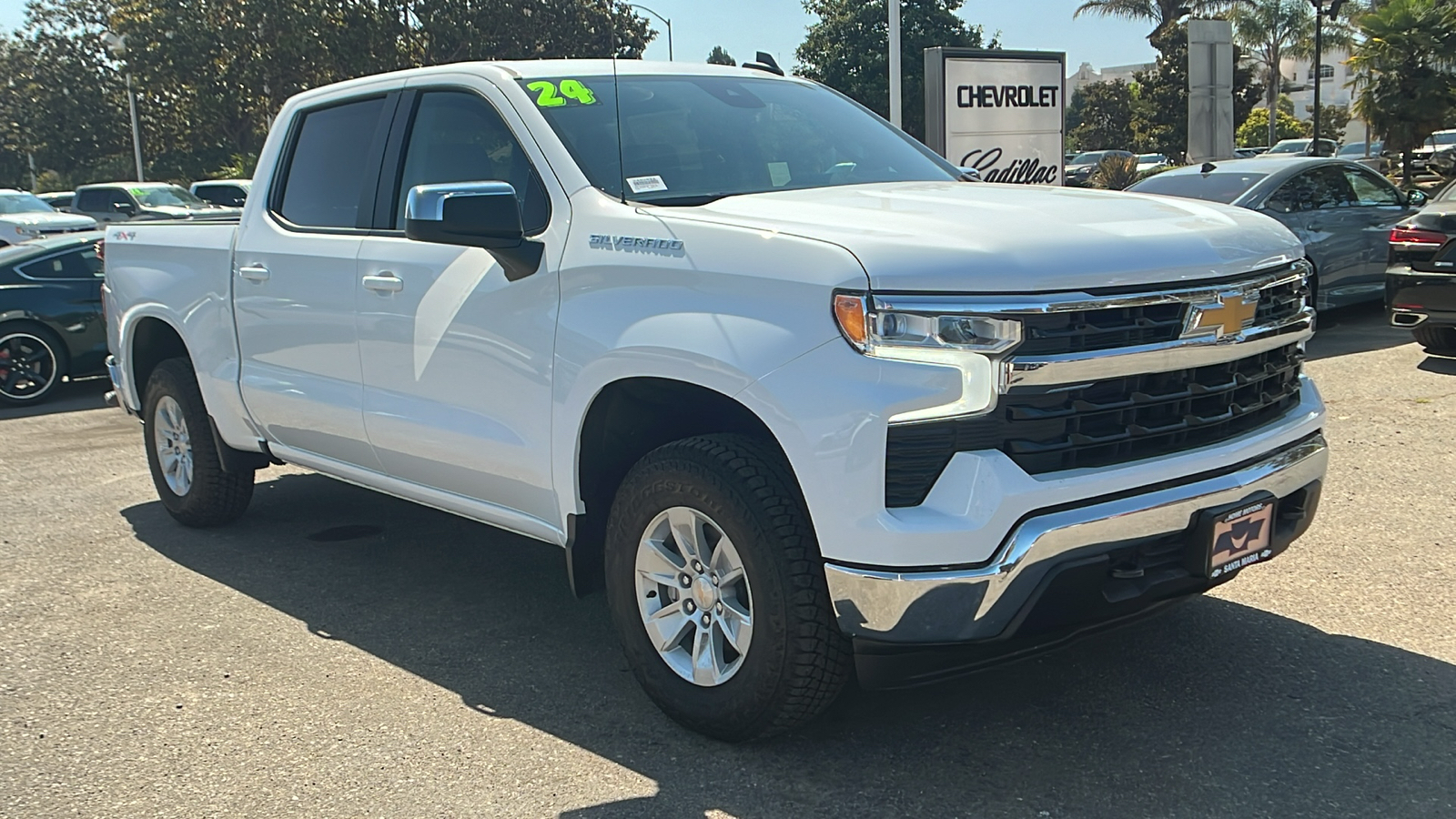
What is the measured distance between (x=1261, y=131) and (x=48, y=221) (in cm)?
4377

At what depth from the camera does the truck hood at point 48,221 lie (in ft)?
71.3

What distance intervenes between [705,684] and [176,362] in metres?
3.76

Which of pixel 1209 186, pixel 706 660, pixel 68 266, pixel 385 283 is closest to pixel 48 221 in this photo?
pixel 68 266

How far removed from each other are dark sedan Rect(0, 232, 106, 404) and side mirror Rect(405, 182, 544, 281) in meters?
8.27

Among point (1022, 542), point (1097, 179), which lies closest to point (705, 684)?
point (1022, 542)

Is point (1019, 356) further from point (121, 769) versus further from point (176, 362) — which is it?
point (176, 362)

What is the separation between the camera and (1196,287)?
3293 mm

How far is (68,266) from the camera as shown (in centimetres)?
1113

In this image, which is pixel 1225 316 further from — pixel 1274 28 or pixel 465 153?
pixel 1274 28

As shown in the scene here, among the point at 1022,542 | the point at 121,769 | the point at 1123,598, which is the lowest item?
the point at 121,769

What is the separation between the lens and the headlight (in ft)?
9.82

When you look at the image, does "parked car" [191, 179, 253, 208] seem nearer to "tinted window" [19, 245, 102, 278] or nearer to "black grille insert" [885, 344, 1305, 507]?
"tinted window" [19, 245, 102, 278]

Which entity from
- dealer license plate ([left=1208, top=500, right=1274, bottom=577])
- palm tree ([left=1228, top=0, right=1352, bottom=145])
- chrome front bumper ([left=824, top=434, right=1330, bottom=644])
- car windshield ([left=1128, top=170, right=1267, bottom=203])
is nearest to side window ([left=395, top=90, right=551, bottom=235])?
chrome front bumper ([left=824, top=434, right=1330, bottom=644])

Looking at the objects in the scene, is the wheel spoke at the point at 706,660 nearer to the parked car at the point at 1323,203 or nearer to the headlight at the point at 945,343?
the headlight at the point at 945,343
